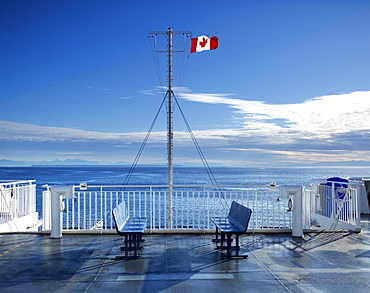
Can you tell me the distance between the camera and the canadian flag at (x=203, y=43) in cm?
1404

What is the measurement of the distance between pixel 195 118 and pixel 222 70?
24996mm

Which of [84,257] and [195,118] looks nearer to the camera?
[84,257]

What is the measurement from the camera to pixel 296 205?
8609 mm

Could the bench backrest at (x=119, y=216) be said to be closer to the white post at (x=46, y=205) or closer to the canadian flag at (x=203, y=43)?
the white post at (x=46, y=205)

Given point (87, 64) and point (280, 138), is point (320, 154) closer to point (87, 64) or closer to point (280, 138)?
point (280, 138)

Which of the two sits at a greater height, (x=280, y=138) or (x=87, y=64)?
(x=87, y=64)

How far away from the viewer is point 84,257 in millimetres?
6832

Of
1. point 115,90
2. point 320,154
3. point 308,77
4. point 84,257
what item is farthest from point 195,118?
point 84,257

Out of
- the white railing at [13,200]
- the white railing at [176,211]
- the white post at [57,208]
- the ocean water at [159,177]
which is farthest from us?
the ocean water at [159,177]

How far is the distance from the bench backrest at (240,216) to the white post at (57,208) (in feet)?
11.5

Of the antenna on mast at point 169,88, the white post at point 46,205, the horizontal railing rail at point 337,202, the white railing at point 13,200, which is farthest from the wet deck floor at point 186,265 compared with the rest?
the antenna on mast at point 169,88

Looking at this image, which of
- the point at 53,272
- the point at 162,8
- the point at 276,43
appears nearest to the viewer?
the point at 53,272

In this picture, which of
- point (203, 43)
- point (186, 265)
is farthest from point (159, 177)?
point (186, 265)

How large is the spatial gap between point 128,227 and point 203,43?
8942 millimetres
